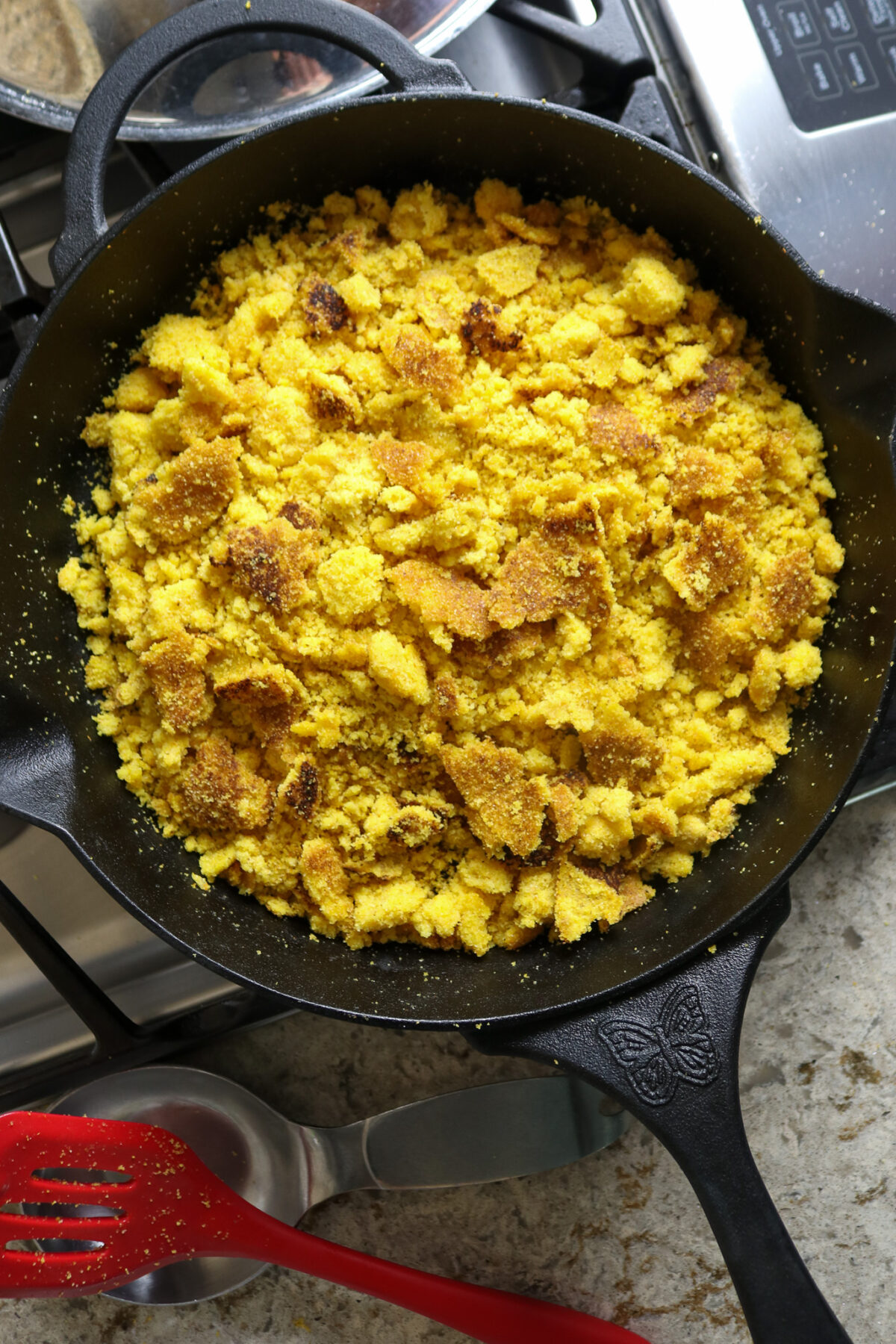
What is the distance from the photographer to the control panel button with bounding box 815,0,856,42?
37.6 inches

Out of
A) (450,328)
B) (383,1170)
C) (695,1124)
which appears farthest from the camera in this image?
(383,1170)

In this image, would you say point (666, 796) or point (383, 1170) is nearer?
point (666, 796)

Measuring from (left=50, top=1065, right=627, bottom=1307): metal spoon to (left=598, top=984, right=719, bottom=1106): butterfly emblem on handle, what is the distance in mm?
231

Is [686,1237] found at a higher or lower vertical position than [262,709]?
lower

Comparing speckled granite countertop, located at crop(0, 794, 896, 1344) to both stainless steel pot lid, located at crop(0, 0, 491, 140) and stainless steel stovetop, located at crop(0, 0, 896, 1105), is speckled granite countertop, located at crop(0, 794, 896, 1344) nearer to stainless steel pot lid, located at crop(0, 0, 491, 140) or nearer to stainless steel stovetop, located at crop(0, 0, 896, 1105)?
stainless steel stovetop, located at crop(0, 0, 896, 1105)

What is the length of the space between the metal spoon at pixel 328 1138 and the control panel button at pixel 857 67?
1030 mm

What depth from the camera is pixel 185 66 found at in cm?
93

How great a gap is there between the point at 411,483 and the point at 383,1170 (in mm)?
667

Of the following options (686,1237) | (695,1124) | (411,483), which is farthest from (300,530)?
(686,1237)

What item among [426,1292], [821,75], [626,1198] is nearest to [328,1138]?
[426,1292]

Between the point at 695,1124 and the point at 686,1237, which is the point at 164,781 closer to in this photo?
the point at 695,1124

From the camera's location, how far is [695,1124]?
2.33 ft

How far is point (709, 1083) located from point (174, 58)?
2.97 ft

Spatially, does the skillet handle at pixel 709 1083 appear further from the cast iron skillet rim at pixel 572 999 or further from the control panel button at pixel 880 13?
the control panel button at pixel 880 13
